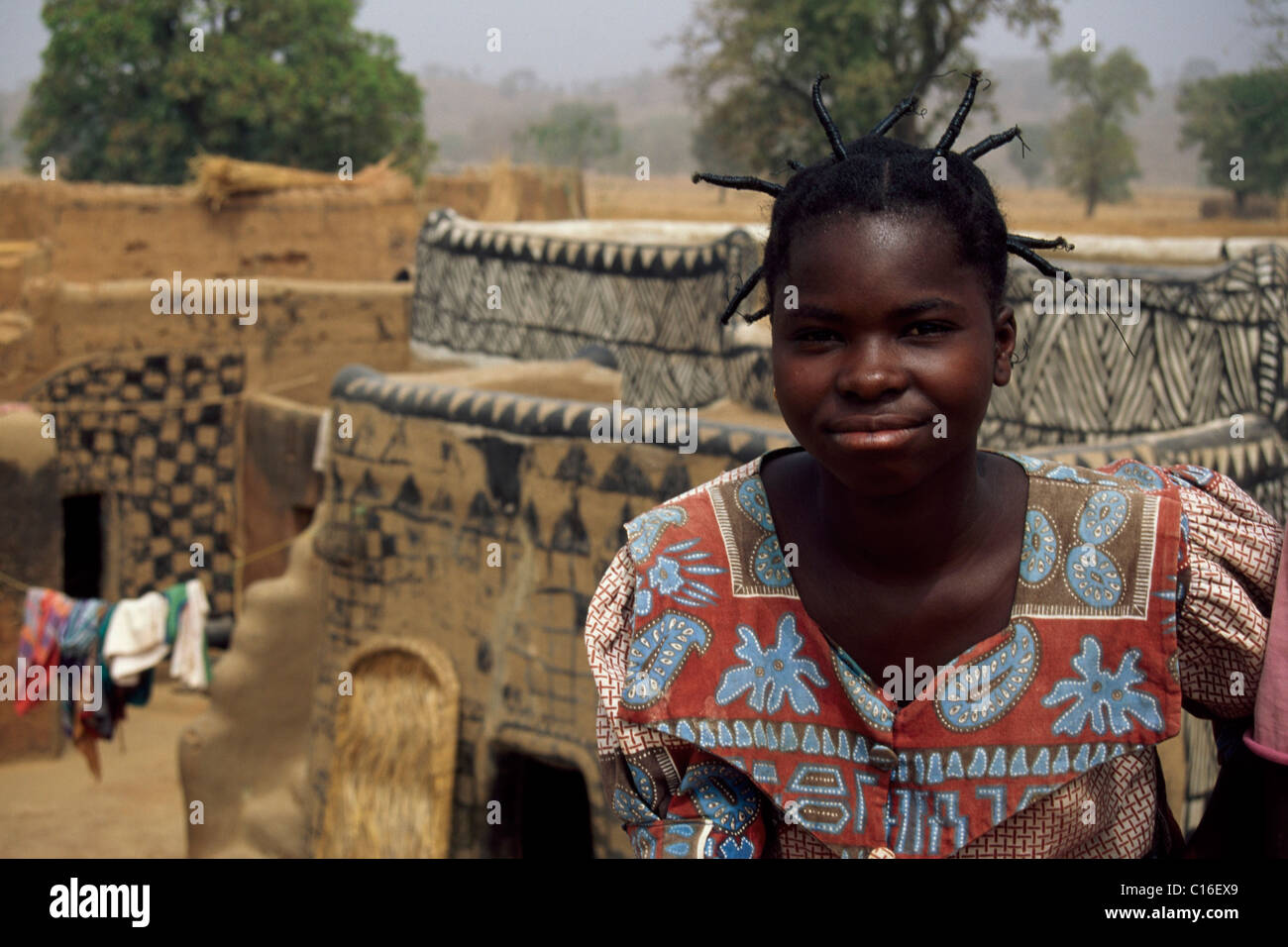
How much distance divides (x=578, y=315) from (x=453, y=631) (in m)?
5.71

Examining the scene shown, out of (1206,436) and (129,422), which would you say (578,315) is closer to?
(129,422)

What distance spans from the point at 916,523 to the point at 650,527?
14.2 inches

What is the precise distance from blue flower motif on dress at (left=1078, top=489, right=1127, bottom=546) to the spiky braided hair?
30 cm

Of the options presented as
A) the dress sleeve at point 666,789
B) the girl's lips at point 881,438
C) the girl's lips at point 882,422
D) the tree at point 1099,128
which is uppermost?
the tree at point 1099,128

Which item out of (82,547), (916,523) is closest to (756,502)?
(916,523)

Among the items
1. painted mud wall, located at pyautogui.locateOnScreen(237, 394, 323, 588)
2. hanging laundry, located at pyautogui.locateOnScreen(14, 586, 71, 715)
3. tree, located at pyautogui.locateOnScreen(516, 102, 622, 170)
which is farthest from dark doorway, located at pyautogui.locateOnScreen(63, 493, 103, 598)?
tree, located at pyautogui.locateOnScreen(516, 102, 622, 170)

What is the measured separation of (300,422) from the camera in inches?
435

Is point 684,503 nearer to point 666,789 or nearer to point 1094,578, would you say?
point 666,789

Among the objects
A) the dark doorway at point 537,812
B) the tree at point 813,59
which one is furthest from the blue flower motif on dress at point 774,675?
the tree at point 813,59

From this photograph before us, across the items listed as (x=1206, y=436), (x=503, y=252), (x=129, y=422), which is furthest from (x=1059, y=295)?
(x=129, y=422)

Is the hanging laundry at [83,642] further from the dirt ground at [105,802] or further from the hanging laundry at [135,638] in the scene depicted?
the dirt ground at [105,802]

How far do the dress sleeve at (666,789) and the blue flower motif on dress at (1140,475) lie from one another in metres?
0.67

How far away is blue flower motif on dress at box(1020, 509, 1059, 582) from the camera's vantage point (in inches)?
70.0

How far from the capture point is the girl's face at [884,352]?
5.28ft
